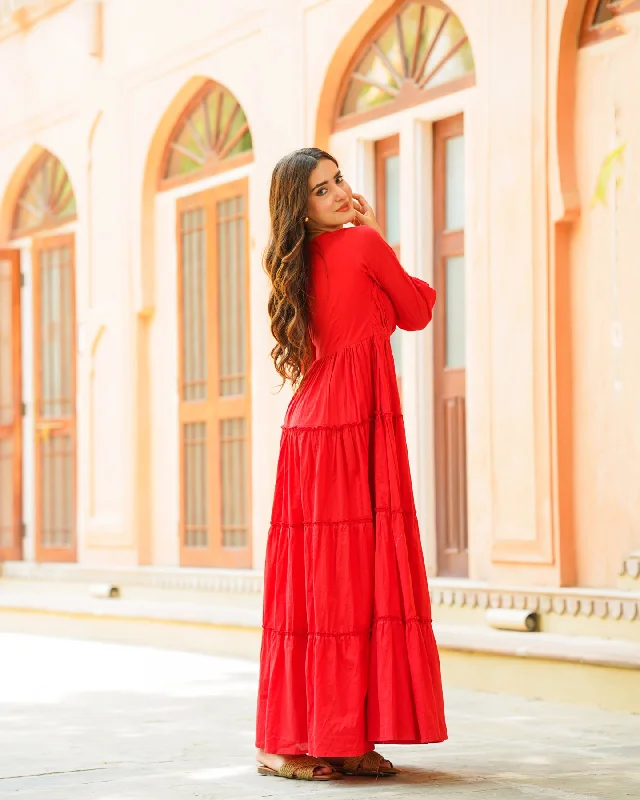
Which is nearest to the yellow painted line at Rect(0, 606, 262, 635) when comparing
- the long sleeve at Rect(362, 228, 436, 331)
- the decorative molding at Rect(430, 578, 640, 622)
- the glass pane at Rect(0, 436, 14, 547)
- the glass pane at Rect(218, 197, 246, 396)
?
the glass pane at Rect(0, 436, 14, 547)

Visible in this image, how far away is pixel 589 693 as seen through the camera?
5508mm

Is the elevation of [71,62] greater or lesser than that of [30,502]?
greater

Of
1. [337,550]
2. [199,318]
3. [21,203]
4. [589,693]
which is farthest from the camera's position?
[21,203]

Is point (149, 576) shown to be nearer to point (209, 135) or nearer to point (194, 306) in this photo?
point (194, 306)

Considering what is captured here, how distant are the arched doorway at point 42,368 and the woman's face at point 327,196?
6857mm

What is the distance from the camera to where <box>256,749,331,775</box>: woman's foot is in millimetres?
3787

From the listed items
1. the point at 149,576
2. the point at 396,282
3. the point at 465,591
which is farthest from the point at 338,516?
the point at 149,576

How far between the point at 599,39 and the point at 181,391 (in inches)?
160

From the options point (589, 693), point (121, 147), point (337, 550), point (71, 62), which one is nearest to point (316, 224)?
point (337, 550)

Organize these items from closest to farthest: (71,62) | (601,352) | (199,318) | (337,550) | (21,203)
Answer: (337,550), (601,352), (199,318), (71,62), (21,203)

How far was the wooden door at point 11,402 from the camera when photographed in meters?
11.0

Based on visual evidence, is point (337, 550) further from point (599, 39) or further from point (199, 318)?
point (199, 318)

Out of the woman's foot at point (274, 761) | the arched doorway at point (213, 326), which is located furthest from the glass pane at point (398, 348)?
the woman's foot at point (274, 761)

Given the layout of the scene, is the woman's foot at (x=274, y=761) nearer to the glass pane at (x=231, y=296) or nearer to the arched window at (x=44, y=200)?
the glass pane at (x=231, y=296)
